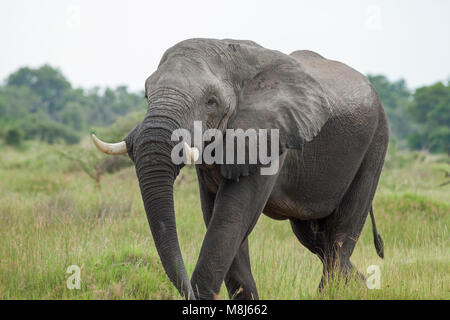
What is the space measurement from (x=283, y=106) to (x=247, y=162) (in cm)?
46

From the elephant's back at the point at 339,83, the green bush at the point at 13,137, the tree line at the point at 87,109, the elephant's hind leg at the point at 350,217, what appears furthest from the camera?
the tree line at the point at 87,109

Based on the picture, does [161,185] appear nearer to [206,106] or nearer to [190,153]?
[190,153]

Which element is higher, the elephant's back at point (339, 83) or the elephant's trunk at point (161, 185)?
the elephant's back at point (339, 83)

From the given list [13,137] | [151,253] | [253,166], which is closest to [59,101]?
Result: [13,137]

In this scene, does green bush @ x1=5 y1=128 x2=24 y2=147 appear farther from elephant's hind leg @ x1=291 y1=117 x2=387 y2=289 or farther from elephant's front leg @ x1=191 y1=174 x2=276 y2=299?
elephant's front leg @ x1=191 y1=174 x2=276 y2=299

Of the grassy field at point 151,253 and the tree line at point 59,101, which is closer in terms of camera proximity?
the grassy field at point 151,253

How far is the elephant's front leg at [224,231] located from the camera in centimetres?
364

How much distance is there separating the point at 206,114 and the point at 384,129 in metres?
2.15

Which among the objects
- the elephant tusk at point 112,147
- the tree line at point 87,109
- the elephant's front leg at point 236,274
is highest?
the tree line at point 87,109

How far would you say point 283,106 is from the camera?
12.6ft

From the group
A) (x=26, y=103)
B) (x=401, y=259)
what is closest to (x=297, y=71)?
(x=401, y=259)

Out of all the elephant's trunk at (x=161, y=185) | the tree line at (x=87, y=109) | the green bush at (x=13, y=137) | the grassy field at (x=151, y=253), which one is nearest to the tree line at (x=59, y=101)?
the tree line at (x=87, y=109)

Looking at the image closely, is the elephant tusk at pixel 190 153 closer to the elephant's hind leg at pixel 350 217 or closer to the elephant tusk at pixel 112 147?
the elephant tusk at pixel 112 147

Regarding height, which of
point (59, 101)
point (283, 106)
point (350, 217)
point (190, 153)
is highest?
point (59, 101)
